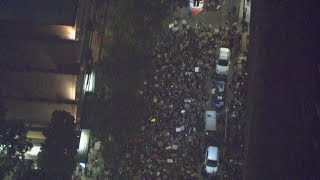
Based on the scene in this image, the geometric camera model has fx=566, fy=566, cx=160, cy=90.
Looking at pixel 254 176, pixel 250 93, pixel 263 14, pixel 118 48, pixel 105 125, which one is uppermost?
pixel 263 14

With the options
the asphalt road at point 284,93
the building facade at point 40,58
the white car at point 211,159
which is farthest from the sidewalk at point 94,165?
the asphalt road at point 284,93

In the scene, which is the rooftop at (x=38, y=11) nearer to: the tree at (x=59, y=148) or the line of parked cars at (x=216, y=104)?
the tree at (x=59, y=148)

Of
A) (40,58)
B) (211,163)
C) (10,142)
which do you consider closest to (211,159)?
(211,163)

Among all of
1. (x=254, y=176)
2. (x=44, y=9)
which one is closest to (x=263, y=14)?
(x=254, y=176)

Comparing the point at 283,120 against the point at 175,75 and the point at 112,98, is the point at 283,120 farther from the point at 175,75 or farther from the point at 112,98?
the point at 112,98

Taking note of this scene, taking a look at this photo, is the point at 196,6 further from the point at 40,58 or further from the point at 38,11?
the point at 40,58

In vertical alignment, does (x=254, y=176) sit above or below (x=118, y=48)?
below
